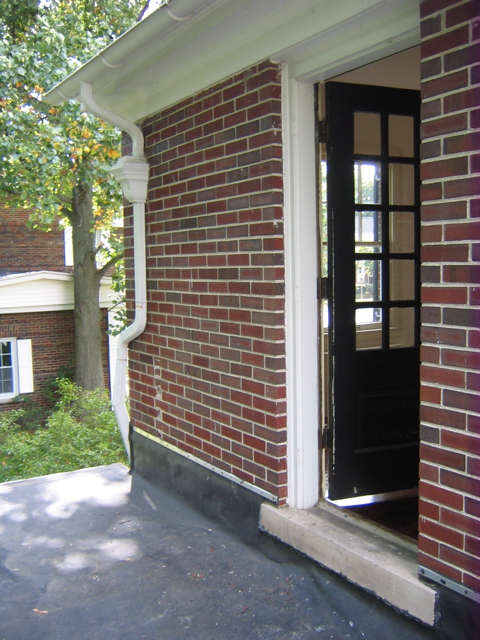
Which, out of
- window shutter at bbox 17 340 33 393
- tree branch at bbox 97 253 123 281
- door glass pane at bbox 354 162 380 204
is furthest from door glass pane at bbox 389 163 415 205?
window shutter at bbox 17 340 33 393

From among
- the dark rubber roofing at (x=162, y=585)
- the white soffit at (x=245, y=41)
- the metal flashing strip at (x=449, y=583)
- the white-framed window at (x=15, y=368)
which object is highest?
the white soffit at (x=245, y=41)

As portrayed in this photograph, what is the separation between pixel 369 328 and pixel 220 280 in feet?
2.94

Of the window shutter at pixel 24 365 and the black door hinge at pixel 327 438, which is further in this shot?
the window shutter at pixel 24 365

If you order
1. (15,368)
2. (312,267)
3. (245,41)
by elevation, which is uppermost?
(245,41)

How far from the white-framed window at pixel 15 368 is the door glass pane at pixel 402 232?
42.9 feet

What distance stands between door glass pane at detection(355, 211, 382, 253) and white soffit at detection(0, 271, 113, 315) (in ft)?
40.6

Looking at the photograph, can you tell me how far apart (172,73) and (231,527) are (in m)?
2.73

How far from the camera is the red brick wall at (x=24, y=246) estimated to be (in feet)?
50.0

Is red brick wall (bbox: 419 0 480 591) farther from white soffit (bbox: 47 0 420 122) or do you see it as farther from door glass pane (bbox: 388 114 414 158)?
door glass pane (bbox: 388 114 414 158)

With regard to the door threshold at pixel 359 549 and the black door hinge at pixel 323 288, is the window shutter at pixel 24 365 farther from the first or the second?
the black door hinge at pixel 323 288

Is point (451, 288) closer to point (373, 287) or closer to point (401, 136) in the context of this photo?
point (373, 287)

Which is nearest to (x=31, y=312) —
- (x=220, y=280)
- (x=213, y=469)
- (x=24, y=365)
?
(x=24, y=365)

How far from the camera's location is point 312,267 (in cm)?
326

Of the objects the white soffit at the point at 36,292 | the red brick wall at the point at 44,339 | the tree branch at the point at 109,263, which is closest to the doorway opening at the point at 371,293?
the tree branch at the point at 109,263
